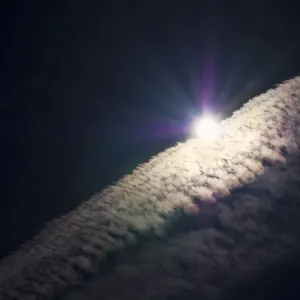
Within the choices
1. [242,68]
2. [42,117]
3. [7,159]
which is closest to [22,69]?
[42,117]

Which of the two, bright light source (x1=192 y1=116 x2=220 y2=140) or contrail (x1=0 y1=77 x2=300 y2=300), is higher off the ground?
bright light source (x1=192 y1=116 x2=220 y2=140)

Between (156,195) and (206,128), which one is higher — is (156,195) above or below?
below

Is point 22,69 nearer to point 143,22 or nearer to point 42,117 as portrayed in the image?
point 42,117

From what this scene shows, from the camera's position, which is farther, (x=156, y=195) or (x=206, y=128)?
(x=206, y=128)

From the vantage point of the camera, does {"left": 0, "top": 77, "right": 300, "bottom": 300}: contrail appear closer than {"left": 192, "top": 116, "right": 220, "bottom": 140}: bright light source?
Yes
